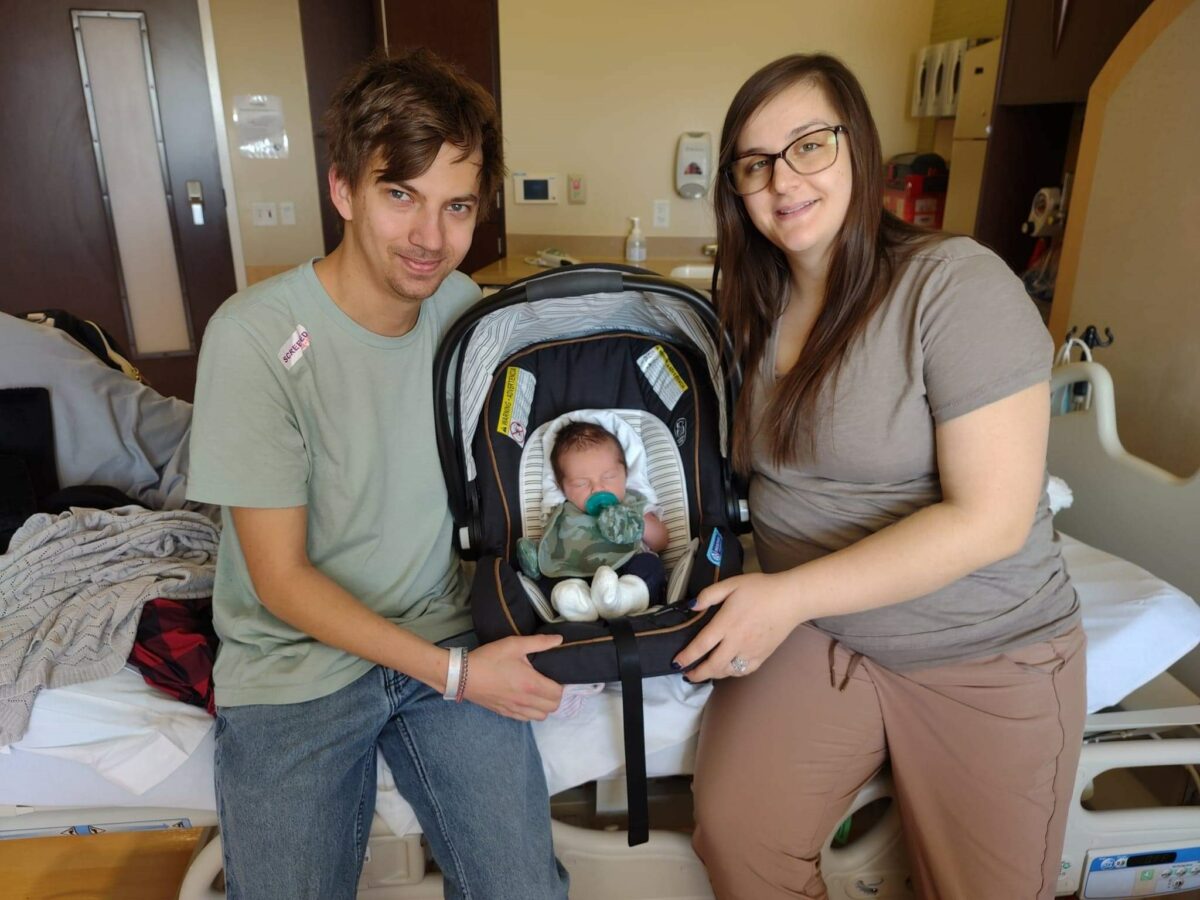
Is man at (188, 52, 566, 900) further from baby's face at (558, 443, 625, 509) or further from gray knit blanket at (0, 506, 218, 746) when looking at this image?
baby's face at (558, 443, 625, 509)

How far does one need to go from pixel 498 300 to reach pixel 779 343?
1.49 ft

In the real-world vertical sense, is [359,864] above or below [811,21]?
below

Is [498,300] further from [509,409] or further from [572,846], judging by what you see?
[572,846]

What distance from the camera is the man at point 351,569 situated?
114 centimetres

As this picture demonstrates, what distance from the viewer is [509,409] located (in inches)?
59.9

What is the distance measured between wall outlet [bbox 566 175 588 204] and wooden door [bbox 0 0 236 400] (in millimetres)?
1686

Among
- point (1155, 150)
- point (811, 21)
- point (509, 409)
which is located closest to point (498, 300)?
point (509, 409)

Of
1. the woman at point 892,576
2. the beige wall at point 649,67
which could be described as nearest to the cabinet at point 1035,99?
the beige wall at point 649,67

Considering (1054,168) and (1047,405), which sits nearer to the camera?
(1047,405)

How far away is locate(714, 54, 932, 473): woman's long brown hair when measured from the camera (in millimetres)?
1172

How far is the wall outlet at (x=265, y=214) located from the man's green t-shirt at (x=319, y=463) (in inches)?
126

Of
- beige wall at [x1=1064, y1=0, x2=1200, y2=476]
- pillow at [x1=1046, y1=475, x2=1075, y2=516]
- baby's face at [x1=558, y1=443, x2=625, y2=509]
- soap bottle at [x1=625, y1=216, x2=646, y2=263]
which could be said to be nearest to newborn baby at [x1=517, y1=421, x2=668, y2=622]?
baby's face at [x1=558, y1=443, x2=625, y2=509]

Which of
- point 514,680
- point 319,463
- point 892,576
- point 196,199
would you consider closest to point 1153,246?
point 892,576

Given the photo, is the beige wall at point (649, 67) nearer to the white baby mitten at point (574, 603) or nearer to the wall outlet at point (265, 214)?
the wall outlet at point (265, 214)
